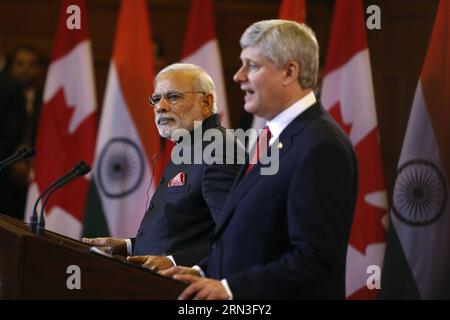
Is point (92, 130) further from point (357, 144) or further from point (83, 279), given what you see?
point (83, 279)

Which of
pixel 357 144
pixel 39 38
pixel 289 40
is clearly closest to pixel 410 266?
pixel 357 144

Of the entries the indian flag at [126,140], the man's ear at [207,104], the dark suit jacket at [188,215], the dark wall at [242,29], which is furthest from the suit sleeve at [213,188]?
the dark wall at [242,29]

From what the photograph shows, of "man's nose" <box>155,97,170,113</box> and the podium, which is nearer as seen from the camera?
the podium

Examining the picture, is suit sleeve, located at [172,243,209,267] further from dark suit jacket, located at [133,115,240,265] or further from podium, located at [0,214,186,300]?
podium, located at [0,214,186,300]

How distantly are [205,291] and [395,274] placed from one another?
9.86 ft

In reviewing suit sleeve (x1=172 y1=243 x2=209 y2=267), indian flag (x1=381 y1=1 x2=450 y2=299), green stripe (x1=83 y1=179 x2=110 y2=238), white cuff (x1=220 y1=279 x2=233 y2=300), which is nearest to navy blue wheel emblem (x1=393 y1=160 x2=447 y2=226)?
indian flag (x1=381 y1=1 x2=450 y2=299)

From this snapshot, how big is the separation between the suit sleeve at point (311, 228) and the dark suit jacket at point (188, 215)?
795mm

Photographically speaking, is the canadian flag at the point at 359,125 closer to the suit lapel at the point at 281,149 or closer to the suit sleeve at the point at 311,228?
the suit lapel at the point at 281,149

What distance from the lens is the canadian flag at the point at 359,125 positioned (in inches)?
202

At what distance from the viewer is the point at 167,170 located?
354cm

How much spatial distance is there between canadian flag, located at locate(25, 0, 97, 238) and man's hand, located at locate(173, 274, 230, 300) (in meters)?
3.67

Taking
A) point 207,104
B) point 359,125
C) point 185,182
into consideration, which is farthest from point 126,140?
point 185,182

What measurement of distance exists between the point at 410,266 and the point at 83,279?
9.97ft

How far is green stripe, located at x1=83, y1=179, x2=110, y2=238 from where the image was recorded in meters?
5.85
